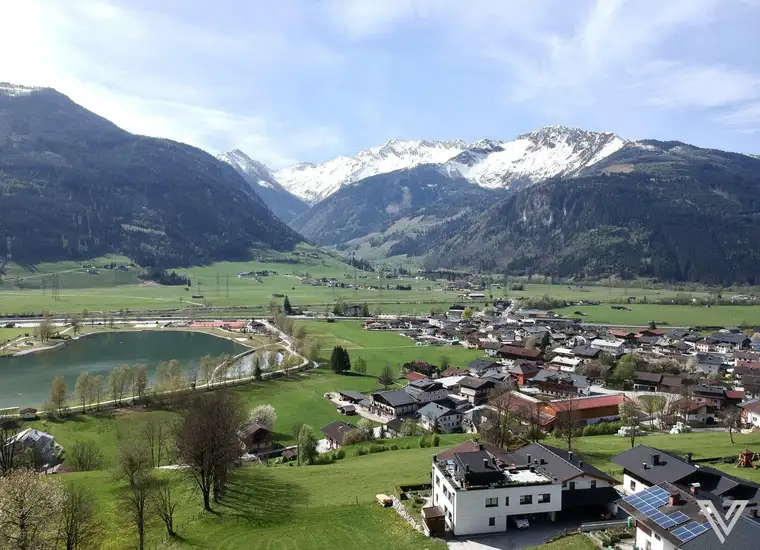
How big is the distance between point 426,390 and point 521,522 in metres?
37.0

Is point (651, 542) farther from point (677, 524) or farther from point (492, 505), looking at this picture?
point (492, 505)

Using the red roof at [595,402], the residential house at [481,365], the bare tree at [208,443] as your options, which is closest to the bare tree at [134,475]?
the bare tree at [208,443]

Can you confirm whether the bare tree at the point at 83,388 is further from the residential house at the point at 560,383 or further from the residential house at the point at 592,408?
the residential house at the point at 560,383

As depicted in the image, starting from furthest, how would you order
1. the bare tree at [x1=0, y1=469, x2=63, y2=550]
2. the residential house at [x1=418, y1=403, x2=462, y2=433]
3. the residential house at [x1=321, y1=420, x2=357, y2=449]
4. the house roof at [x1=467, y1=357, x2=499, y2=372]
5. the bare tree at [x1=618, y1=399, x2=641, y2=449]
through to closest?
the house roof at [x1=467, y1=357, x2=499, y2=372] → the residential house at [x1=418, y1=403, x2=462, y2=433] → the residential house at [x1=321, y1=420, x2=357, y2=449] → the bare tree at [x1=618, y1=399, x2=641, y2=449] → the bare tree at [x1=0, y1=469, x2=63, y2=550]

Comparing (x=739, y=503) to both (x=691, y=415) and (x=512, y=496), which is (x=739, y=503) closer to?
(x=512, y=496)

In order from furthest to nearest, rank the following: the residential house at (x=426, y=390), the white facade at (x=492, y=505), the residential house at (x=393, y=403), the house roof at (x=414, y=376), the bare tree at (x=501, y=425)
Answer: the house roof at (x=414, y=376), the residential house at (x=426, y=390), the residential house at (x=393, y=403), the bare tree at (x=501, y=425), the white facade at (x=492, y=505)

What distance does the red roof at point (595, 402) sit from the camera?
174 feet

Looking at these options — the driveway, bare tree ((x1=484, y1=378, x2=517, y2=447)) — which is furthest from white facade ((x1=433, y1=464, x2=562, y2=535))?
bare tree ((x1=484, y1=378, x2=517, y2=447))

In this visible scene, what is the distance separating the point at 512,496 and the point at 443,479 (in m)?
3.23

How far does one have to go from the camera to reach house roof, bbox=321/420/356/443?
1838 inches

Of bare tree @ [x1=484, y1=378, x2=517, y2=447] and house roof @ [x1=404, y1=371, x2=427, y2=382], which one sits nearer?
bare tree @ [x1=484, y1=378, x2=517, y2=447]

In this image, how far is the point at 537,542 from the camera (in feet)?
76.2

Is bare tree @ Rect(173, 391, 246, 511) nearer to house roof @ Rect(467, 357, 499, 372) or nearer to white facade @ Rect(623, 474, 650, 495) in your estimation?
white facade @ Rect(623, 474, 650, 495)

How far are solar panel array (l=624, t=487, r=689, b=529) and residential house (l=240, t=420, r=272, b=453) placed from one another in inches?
1159
